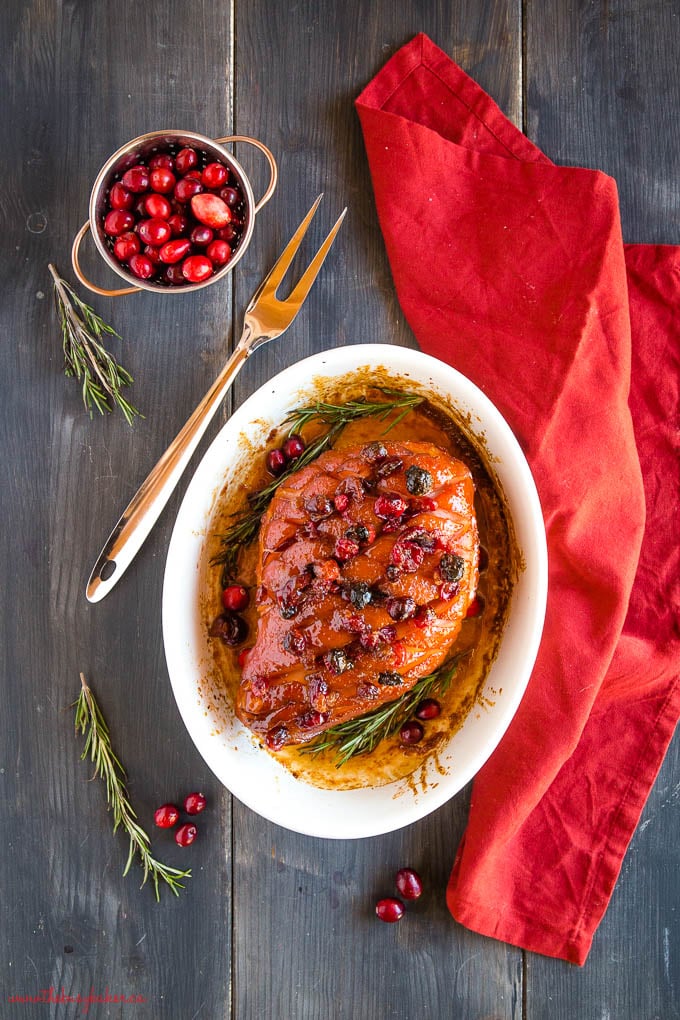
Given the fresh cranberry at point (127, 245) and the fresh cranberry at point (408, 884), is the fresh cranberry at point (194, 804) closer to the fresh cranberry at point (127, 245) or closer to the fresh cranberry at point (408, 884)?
the fresh cranberry at point (408, 884)

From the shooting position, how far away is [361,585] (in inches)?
81.4

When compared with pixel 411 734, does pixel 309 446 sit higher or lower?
higher

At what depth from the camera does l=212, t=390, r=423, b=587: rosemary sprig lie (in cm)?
239

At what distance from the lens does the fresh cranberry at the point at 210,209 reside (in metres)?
2.18

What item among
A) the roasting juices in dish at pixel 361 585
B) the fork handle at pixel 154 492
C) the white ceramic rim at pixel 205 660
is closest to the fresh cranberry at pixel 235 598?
the roasting juices in dish at pixel 361 585

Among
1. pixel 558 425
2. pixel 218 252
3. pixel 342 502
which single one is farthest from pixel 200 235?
pixel 558 425

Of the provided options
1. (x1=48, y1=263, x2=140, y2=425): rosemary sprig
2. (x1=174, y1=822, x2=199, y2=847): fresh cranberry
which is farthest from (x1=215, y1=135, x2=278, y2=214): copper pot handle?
(x1=174, y1=822, x2=199, y2=847): fresh cranberry

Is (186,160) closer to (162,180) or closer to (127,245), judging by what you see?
(162,180)

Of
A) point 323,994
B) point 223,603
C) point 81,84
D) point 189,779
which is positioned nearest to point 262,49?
point 81,84

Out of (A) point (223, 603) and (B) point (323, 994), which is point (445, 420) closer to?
(A) point (223, 603)

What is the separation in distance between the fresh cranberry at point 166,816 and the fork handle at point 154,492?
744 millimetres

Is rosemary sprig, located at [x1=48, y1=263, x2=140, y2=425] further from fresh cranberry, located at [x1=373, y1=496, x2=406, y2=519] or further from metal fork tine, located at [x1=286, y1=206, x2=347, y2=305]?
fresh cranberry, located at [x1=373, y1=496, x2=406, y2=519]

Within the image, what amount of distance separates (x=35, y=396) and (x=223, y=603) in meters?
0.97

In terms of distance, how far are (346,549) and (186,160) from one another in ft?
4.20
